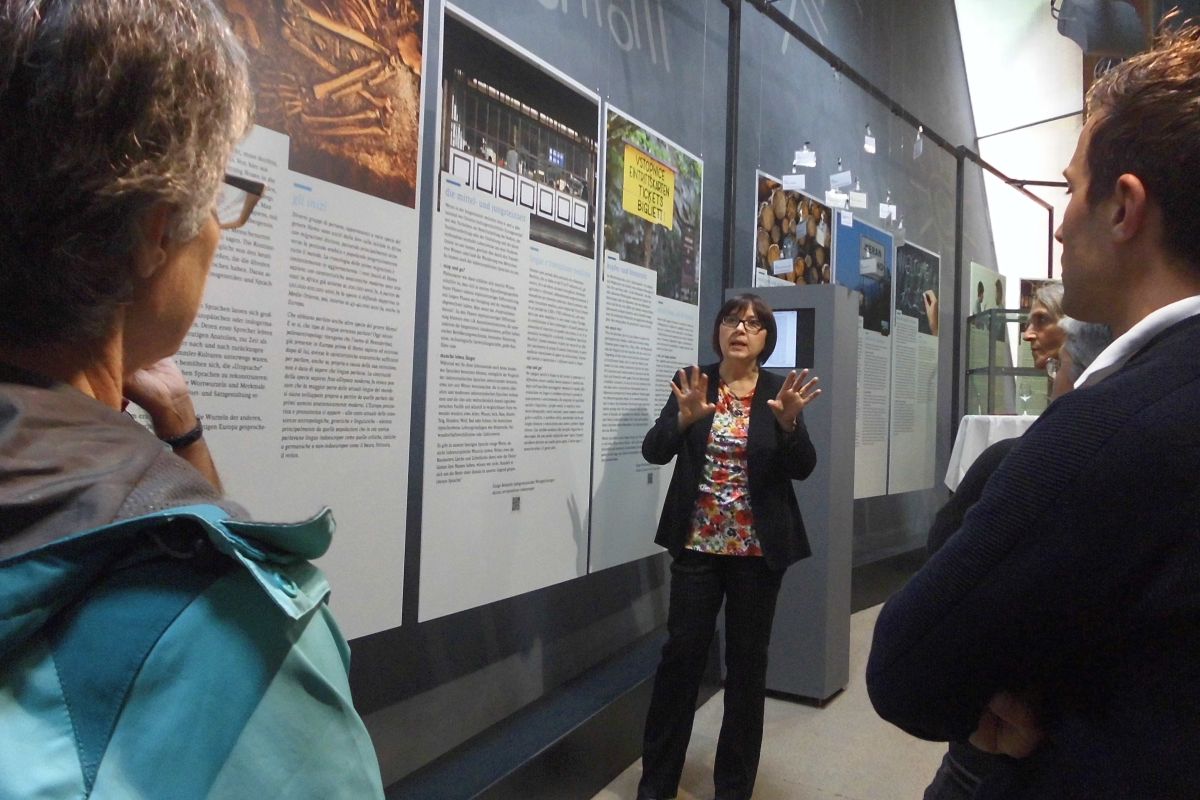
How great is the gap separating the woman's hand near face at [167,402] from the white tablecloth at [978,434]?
14.3 feet

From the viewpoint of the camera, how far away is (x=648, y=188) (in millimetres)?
3555

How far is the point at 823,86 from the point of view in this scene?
5.34 metres

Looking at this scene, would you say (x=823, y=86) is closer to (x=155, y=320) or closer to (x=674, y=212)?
(x=674, y=212)

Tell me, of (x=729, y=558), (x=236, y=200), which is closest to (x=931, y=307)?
(x=729, y=558)

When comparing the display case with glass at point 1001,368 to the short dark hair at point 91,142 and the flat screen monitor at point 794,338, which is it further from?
the short dark hair at point 91,142

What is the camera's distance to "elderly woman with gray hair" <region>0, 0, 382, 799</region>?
436mm

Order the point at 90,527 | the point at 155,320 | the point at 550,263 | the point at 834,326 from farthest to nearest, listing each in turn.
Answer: the point at 834,326 < the point at 550,263 < the point at 155,320 < the point at 90,527

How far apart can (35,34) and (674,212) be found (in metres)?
3.43

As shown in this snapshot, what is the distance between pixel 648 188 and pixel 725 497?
4.98 ft

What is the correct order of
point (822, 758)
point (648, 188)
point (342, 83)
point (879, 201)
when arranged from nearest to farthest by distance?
1. point (342, 83)
2. point (822, 758)
3. point (648, 188)
4. point (879, 201)

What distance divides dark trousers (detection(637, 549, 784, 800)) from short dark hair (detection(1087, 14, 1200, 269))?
6.26 ft

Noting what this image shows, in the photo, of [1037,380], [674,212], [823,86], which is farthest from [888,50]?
[674,212]

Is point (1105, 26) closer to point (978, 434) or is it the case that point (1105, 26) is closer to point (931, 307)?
point (931, 307)

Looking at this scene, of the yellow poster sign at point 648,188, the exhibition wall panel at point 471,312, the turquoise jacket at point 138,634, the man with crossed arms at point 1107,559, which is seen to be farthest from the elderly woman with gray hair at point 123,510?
the yellow poster sign at point 648,188
